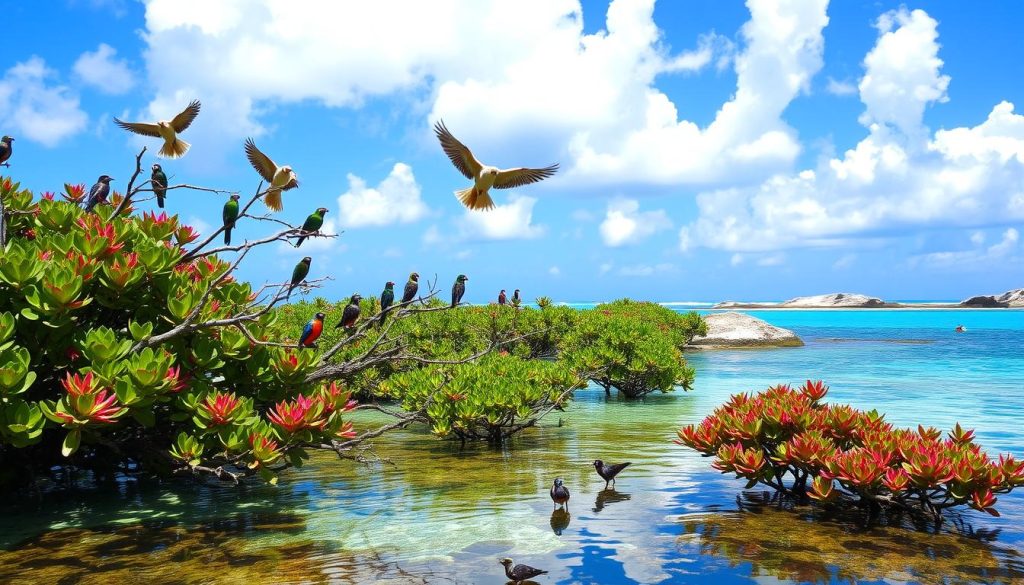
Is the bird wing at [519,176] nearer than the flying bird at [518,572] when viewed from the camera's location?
No

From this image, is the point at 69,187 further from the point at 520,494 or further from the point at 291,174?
the point at 520,494

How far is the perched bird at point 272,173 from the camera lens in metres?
12.6

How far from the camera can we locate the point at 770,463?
8.71 metres

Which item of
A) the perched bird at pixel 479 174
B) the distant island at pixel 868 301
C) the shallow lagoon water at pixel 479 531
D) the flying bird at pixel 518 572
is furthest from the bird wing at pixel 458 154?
the distant island at pixel 868 301

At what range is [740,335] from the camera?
43.5 meters

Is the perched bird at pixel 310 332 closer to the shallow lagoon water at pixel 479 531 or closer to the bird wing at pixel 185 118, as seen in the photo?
the shallow lagoon water at pixel 479 531

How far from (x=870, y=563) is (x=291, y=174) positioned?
10.2 m

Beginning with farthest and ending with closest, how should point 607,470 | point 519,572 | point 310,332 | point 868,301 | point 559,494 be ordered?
point 868,301 → point 607,470 → point 559,494 → point 310,332 → point 519,572

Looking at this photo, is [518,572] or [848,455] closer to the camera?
[518,572]

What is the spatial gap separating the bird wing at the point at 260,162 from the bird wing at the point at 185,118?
989mm

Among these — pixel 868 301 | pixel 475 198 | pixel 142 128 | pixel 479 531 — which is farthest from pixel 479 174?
pixel 868 301

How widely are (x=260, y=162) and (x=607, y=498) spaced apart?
8610 millimetres

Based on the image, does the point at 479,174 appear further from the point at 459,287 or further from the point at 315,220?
the point at 315,220

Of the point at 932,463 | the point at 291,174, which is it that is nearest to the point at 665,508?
the point at 932,463
